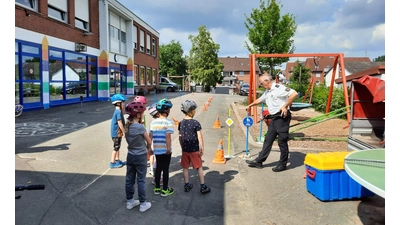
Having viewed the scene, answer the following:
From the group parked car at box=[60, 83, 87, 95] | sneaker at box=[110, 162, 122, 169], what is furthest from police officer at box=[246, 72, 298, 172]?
parked car at box=[60, 83, 87, 95]

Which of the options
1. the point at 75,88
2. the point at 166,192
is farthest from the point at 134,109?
the point at 75,88

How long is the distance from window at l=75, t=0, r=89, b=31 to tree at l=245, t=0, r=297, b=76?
40.5 feet

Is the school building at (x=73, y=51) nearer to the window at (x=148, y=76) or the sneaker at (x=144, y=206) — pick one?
the window at (x=148, y=76)

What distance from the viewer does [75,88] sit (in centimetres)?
2095

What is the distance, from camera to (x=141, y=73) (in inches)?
1357

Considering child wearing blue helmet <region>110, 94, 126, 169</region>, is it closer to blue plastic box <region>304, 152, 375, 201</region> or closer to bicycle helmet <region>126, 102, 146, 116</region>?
bicycle helmet <region>126, 102, 146, 116</region>

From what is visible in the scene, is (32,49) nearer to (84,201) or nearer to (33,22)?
(33,22)

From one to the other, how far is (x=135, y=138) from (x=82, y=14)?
20259mm

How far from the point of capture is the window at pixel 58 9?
18.0m

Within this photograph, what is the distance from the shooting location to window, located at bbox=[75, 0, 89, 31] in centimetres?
2097

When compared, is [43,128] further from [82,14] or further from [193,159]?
[82,14]

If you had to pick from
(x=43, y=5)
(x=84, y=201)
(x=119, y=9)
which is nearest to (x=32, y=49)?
(x=43, y=5)

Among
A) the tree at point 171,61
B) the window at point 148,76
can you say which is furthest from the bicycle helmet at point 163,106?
the tree at point 171,61
